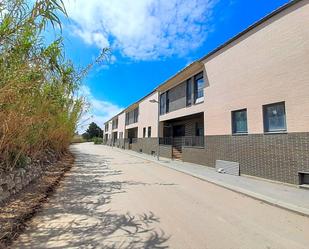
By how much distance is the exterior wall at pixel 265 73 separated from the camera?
8984 mm

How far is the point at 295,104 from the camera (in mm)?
9055

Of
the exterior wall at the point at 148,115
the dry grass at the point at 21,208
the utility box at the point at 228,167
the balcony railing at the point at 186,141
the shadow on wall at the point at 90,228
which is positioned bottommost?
the shadow on wall at the point at 90,228

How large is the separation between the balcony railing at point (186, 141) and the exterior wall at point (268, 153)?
2.52 meters

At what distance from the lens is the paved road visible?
13.4ft

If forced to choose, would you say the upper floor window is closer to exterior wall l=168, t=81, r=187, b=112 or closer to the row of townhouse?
exterior wall l=168, t=81, r=187, b=112

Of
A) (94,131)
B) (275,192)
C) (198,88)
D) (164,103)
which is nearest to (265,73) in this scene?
(275,192)

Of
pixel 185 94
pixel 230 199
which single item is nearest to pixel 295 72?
pixel 230 199

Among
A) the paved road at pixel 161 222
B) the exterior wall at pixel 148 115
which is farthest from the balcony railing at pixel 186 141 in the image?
the paved road at pixel 161 222

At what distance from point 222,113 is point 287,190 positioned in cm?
579

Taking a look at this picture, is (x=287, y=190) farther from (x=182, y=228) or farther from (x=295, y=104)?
(x=182, y=228)

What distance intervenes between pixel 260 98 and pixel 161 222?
7.51 meters

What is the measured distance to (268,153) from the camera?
10109 mm

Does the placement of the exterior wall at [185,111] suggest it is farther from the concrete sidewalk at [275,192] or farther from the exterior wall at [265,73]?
the concrete sidewalk at [275,192]

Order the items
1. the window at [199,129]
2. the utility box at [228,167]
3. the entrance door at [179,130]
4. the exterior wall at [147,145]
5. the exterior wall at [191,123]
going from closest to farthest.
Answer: the utility box at [228,167]
the window at [199,129]
the exterior wall at [191,123]
the entrance door at [179,130]
the exterior wall at [147,145]
